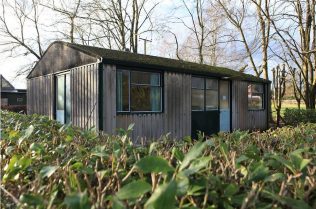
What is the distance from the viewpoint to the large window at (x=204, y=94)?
14.7 m

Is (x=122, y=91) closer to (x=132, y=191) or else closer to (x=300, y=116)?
(x=132, y=191)

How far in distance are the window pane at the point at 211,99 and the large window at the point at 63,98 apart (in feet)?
20.0

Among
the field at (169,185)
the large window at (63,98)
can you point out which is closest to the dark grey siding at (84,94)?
the large window at (63,98)

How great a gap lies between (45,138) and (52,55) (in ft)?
42.5

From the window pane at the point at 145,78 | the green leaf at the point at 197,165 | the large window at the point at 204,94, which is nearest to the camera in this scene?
the green leaf at the point at 197,165

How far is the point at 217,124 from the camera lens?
1574cm

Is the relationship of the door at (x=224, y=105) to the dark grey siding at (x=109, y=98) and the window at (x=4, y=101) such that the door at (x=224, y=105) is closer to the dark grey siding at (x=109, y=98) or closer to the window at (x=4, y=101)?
the dark grey siding at (x=109, y=98)

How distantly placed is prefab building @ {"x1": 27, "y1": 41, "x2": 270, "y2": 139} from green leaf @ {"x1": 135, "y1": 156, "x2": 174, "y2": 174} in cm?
766

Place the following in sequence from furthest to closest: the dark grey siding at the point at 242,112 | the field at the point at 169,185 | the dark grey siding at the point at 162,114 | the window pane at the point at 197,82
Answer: the dark grey siding at the point at 242,112
the window pane at the point at 197,82
the dark grey siding at the point at 162,114
the field at the point at 169,185

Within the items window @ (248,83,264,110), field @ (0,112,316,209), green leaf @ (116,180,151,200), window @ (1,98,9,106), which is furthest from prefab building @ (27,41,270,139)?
window @ (1,98,9,106)

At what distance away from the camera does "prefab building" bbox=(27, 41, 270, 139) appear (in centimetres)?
1123

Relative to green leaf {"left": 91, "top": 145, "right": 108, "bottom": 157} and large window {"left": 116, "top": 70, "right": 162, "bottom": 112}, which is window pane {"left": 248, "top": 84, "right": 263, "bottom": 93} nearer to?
large window {"left": 116, "top": 70, "right": 162, "bottom": 112}

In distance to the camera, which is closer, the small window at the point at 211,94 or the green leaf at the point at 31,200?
the green leaf at the point at 31,200

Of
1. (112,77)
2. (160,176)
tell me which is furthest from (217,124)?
(160,176)
